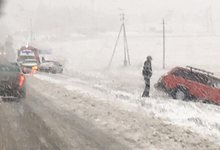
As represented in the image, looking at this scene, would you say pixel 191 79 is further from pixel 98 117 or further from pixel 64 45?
pixel 64 45

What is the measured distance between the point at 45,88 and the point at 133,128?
10.9m

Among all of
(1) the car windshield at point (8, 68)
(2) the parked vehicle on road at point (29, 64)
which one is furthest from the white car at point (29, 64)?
(1) the car windshield at point (8, 68)

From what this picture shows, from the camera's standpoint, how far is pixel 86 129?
10992mm

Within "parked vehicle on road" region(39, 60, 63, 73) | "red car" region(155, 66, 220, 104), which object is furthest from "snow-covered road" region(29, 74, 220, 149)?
"parked vehicle on road" region(39, 60, 63, 73)

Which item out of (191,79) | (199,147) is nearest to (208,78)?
(191,79)

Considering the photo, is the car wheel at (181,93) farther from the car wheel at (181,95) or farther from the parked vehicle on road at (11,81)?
the parked vehicle on road at (11,81)

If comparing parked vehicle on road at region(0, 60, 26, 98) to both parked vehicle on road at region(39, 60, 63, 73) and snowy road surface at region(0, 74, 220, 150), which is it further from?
parked vehicle on road at region(39, 60, 63, 73)

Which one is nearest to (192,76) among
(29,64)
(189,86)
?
(189,86)

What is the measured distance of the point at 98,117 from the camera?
12758mm

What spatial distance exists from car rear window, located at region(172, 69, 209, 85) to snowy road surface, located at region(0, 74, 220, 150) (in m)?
6.62

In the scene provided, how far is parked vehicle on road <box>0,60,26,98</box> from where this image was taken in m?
15.2

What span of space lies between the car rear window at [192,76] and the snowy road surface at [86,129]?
662 centimetres

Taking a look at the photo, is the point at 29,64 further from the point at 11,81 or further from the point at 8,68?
the point at 11,81

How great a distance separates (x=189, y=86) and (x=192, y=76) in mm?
1158
